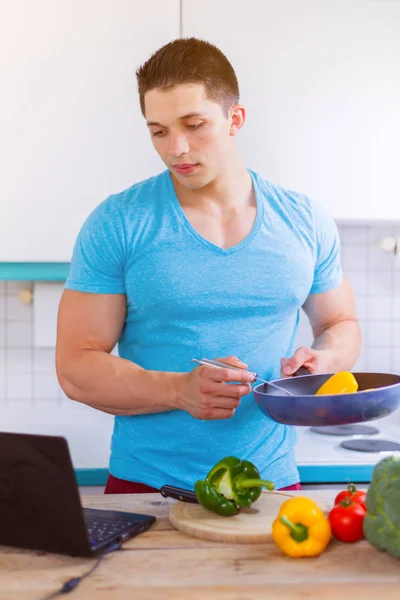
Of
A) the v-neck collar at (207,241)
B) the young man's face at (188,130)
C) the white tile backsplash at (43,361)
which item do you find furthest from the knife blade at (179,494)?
the white tile backsplash at (43,361)

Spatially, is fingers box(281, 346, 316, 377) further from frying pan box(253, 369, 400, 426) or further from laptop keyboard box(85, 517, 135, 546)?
laptop keyboard box(85, 517, 135, 546)

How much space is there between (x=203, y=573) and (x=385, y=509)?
0.89 feet

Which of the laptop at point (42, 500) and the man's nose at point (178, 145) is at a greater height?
the man's nose at point (178, 145)

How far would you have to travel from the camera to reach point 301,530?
111 centimetres

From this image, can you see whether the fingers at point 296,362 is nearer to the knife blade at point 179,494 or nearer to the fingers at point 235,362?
the fingers at point 235,362

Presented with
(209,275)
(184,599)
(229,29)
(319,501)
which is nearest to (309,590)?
(184,599)

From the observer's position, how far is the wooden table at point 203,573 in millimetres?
1000

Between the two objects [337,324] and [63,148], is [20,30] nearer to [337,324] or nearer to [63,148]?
[63,148]

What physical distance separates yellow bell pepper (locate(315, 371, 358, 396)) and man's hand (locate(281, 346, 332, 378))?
11 centimetres

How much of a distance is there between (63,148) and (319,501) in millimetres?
1331

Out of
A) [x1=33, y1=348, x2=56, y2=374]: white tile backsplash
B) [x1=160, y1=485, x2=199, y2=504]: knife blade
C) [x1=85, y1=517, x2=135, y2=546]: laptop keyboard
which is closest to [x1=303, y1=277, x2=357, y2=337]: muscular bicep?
[x1=160, y1=485, x2=199, y2=504]: knife blade

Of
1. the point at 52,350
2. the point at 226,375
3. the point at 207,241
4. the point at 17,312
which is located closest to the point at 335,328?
the point at 207,241

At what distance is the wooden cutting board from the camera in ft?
3.85

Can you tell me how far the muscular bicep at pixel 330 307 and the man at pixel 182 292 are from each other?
11 centimetres
